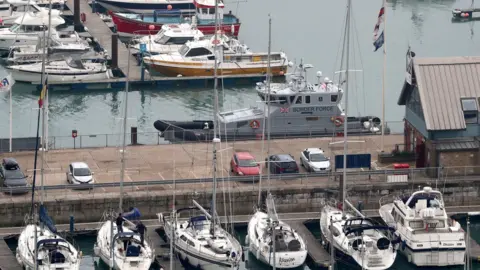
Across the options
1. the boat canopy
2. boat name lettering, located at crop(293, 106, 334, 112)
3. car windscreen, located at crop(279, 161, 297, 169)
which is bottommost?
the boat canopy

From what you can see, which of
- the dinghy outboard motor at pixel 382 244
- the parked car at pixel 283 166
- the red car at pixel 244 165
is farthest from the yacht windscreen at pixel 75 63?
the dinghy outboard motor at pixel 382 244

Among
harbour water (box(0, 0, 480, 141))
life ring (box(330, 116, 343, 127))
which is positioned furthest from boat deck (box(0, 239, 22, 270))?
harbour water (box(0, 0, 480, 141))

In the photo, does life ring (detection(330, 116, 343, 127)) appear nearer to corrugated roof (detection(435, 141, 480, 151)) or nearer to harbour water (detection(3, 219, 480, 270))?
corrugated roof (detection(435, 141, 480, 151))

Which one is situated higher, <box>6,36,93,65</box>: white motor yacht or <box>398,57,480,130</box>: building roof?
<box>398,57,480,130</box>: building roof

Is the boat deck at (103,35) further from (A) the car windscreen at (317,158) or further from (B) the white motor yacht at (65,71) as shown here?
(A) the car windscreen at (317,158)

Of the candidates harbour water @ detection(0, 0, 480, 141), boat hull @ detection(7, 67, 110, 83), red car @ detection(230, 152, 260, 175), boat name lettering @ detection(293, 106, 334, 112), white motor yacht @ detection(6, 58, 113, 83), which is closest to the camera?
red car @ detection(230, 152, 260, 175)

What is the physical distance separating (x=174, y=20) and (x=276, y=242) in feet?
195

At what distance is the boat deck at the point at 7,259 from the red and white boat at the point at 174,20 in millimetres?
49899

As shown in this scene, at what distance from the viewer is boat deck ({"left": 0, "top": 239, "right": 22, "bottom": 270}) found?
6241 centimetres

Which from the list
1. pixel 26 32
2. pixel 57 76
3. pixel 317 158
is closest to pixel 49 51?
pixel 57 76

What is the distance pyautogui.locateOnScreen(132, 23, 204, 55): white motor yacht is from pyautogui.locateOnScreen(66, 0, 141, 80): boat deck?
1219mm

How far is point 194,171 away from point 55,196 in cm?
783

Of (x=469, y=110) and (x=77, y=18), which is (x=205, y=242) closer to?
(x=469, y=110)

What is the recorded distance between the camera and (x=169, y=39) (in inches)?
4311
